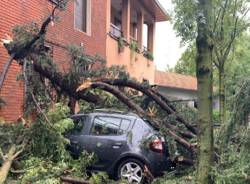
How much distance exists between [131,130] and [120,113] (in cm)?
47

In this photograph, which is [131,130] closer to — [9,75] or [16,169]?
[16,169]

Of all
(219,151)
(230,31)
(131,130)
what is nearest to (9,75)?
(131,130)

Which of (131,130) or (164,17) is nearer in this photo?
(131,130)

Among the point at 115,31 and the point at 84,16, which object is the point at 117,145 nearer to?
the point at 84,16

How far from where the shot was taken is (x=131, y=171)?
30.6ft

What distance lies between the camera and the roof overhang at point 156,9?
24.9 m

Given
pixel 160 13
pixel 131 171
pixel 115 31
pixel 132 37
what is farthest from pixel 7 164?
pixel 160 13

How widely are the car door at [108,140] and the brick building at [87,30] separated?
1.71 metres

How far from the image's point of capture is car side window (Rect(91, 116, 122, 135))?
9773 mm

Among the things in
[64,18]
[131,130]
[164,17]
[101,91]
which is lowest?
[131,130]

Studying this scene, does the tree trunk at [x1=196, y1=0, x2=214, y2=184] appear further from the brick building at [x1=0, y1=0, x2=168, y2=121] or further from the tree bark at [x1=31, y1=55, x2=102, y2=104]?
the brick building at [x1=0, y1=0, x2=168, y2=121]

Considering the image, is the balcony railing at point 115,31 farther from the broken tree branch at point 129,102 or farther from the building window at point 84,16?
the broken tree branch at point 129,102

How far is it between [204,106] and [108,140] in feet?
10.5

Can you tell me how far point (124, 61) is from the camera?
21609 millimetres
